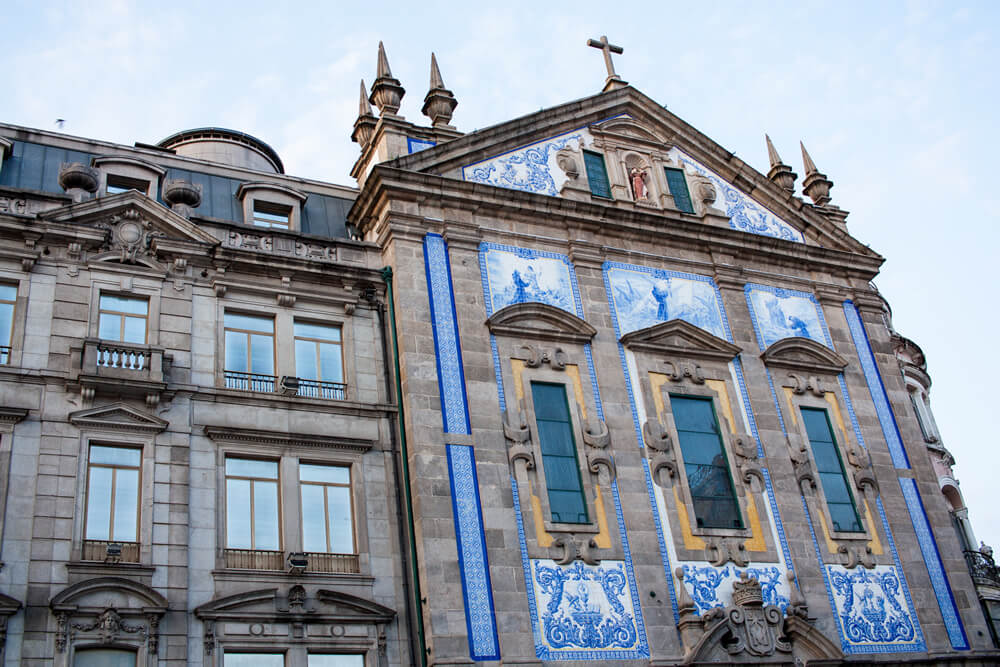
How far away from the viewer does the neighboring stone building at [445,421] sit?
1906 centimetres

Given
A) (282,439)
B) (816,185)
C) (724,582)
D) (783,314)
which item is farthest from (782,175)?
(282,439)

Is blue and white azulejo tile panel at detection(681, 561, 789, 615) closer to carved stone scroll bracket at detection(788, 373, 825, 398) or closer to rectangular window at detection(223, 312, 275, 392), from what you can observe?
carved stone scroll bracket at detection(788, 373, 825, 398)

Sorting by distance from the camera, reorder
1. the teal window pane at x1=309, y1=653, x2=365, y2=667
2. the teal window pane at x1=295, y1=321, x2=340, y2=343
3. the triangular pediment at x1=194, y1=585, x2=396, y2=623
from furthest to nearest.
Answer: the teal window pane at x1=295, y1=321, x2=340, y2=343
the teal window pane at x1=309, y1=653, x2=365, y2=667
the triangular pediment at x1=194, y1=585, x2=396, y2=623

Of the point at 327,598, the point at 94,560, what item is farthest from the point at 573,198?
the point at 94,560

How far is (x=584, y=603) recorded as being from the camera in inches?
819

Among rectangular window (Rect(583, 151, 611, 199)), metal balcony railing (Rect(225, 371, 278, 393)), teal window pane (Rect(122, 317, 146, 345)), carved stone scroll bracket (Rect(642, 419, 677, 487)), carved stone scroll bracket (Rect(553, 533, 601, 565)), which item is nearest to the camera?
teal window pane (Rect(122, 317, 146, 345))

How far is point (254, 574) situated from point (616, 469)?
26.2 ft

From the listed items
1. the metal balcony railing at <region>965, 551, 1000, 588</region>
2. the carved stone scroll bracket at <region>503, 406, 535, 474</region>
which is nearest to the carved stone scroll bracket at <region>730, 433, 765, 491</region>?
the carved stone scroll bracket at <region>503, 406, 535, 474</region>

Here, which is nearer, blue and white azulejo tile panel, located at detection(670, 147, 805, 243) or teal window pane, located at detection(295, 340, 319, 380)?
teal window pane, located at detection(295, 340, 319, 380)

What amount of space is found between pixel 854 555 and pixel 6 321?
18.8 m

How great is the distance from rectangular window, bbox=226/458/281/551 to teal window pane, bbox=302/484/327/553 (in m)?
0.53

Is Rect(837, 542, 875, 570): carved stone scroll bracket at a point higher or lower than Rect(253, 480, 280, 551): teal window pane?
lower

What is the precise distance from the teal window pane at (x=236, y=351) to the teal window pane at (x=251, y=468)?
2078mm

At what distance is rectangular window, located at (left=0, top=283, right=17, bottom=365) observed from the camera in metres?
19.7
